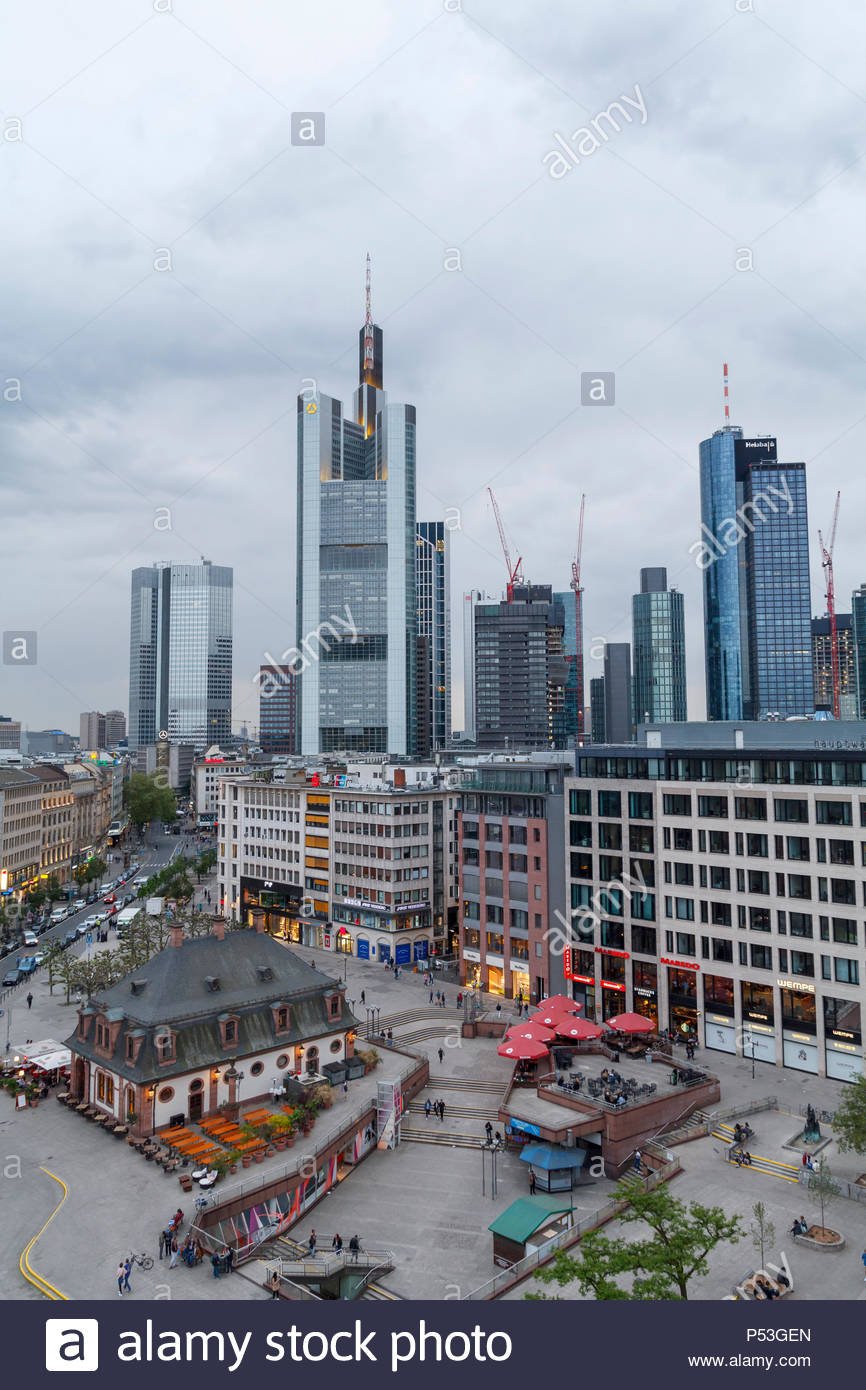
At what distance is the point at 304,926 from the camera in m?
103

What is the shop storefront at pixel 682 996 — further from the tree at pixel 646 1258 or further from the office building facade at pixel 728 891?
the tree at pixel 646 1258

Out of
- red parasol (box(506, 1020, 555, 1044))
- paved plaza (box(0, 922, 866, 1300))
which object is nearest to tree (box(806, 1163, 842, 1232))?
paved plaza (box(0, 922, 866, 1300))

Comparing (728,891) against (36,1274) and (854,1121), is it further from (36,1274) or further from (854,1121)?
(36,1274)

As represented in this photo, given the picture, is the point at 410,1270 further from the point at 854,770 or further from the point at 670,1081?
the point at 854,770

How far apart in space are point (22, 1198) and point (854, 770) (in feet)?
178

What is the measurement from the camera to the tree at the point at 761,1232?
3412cm

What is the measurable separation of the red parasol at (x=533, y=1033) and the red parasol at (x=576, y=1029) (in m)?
0.82

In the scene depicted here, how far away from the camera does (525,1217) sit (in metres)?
37.7

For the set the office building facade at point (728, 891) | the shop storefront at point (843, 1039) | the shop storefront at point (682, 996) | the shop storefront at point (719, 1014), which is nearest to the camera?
the shop storefront at point (843, 1039)

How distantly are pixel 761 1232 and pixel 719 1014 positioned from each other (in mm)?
27980

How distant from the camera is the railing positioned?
33.9m

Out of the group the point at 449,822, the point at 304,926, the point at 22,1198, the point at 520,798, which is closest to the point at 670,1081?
the point at 520,798

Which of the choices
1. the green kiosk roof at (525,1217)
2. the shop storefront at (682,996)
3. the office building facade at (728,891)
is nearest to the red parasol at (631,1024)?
the shop storefront at (682,996)

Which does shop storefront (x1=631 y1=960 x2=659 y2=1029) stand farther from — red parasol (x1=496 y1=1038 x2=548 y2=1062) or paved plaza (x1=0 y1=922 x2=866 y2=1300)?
red parasol (x1=496 y1=1038 x2=548 y2=1062)
